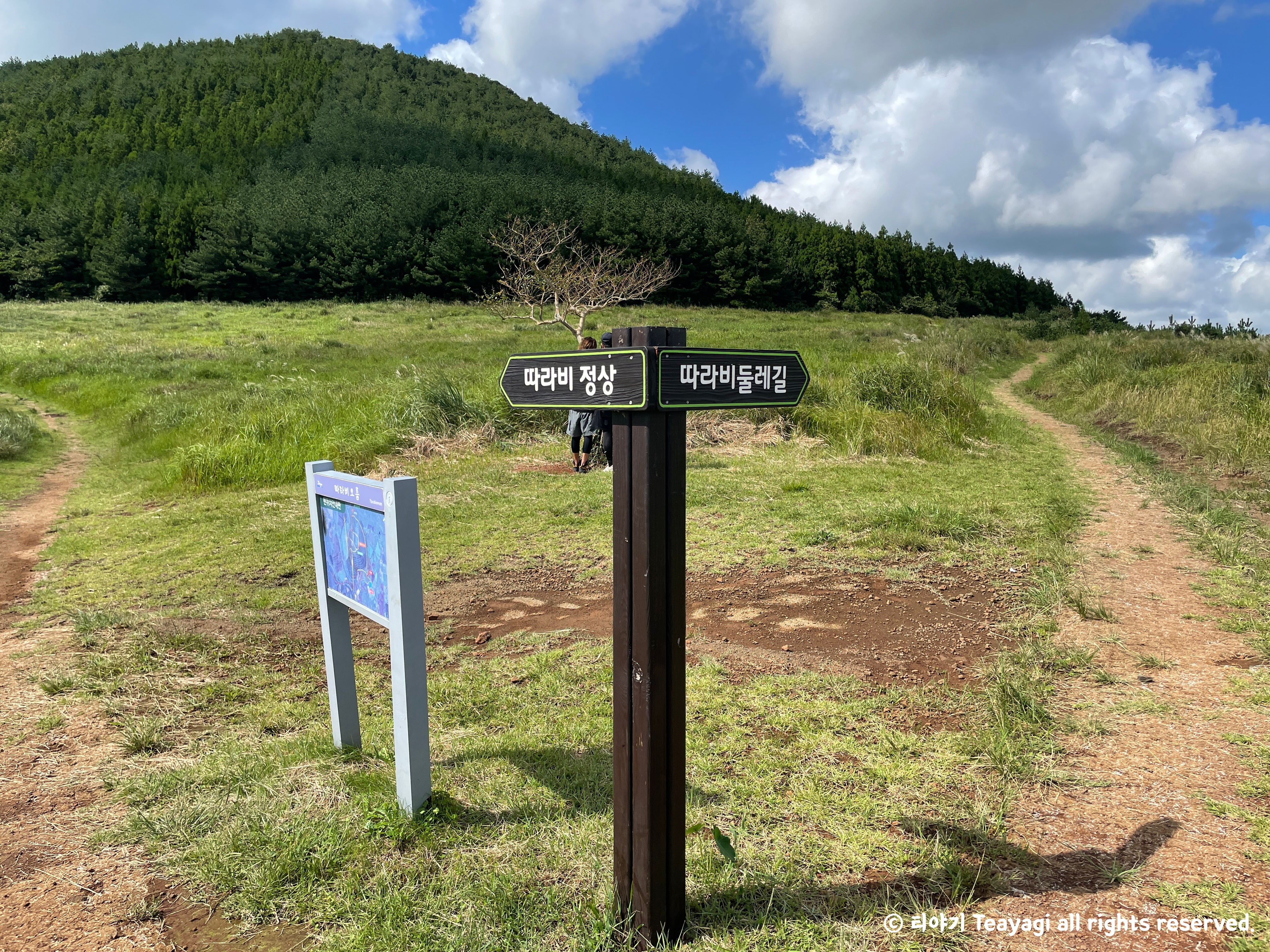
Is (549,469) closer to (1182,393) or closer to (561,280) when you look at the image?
(1182,393)

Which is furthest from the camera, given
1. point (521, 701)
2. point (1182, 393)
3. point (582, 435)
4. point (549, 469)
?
point (1182, 393)

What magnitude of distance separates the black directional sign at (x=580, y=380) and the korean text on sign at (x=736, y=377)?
5.3 inches

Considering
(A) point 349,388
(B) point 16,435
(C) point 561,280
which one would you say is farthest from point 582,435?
(C) point 561,280

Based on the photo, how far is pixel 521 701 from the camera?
4102mm

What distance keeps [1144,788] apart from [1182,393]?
43.7 feet

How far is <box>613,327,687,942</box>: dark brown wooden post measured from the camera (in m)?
2.08

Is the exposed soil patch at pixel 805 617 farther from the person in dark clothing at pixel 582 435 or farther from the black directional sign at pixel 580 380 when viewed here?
the person in dark clothing at pixel 582 435

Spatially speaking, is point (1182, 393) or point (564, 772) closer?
point (564, 772)

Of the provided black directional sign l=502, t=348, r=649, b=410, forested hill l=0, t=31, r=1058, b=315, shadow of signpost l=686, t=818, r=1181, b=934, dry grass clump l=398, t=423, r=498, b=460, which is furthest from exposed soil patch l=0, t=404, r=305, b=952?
forested hill l=0, t=31, r=1058, b=315

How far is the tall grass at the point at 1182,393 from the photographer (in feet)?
34.4

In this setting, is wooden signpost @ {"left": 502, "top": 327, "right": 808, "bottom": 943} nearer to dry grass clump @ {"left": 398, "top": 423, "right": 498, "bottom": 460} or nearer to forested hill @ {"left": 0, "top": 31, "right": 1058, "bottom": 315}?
dry grass clump @ {"left": 398, "top": 423, "right": 498, "bottom": 460}

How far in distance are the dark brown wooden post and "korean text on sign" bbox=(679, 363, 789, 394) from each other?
9cm

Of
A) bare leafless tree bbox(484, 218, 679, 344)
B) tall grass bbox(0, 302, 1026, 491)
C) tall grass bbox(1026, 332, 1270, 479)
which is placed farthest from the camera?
bare leafless tree bbox(484, 218, 679, 344)

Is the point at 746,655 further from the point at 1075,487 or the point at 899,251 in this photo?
the point at 899,251
